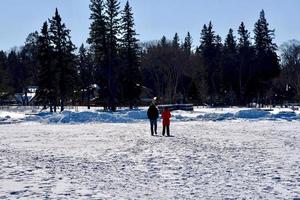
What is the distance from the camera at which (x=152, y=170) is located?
1191 centimetres

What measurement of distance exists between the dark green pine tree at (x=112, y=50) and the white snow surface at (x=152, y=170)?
35.8 meters

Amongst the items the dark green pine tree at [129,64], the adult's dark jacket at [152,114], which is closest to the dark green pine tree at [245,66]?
the dark green pine tree at [129,64]

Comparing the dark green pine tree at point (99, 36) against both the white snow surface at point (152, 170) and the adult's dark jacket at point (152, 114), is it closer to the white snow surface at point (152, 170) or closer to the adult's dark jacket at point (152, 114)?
the adult's dark jacket at point (152, 114)

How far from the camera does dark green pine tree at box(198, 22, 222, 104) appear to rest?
80250 mm

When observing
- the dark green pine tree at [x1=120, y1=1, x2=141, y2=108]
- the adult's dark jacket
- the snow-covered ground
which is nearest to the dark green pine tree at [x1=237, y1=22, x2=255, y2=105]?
the dark green pine tree at [x1=120, y1=1, x2=141, y2=108]

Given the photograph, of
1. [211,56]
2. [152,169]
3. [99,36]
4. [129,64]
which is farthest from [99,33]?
[152,169]

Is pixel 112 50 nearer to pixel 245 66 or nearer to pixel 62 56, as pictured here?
pixel 62 56

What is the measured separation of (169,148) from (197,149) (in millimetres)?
1039

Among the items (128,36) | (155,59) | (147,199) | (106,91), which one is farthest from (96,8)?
(147,199)

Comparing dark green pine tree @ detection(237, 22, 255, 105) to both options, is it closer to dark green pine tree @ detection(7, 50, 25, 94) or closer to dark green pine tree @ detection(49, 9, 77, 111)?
dark green pine tree @ detection(49, 9, 77, 111)

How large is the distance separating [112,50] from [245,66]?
2889 cm

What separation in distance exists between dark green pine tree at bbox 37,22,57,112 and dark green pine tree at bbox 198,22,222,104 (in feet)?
104

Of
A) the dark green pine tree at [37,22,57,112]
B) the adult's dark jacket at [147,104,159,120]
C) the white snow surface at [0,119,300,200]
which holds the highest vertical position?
the dark green pine tree at [37,22,57,112]

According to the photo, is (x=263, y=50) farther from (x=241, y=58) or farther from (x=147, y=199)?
(x=147, y=199)
